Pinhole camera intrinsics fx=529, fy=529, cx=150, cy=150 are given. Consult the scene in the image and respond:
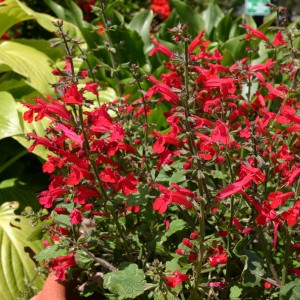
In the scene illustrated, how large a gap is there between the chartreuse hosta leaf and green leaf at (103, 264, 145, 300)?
1027 millimetres

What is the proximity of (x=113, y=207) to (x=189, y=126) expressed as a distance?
1.33 feet

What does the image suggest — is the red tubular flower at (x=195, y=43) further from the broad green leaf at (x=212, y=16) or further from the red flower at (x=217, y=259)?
the broad green leaf at (x=212, y=16)

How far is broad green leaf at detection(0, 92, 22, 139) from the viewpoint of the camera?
267cm

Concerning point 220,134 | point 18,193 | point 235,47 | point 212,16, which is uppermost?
point 220,134

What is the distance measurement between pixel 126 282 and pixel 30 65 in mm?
2089

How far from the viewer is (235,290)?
1468mm

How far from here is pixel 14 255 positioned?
2.42 m

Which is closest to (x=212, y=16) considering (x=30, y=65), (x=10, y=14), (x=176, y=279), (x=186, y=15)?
(x=186, y=15)

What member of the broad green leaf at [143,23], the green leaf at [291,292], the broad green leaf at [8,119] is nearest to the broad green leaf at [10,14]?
the broad green leaf at [143,23]

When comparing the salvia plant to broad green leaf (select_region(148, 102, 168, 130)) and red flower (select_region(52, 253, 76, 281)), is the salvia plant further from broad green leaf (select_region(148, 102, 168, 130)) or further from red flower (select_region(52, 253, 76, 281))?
broad green leaf (select_region(148, 102, 168, 130))

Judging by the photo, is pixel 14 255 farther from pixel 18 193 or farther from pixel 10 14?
pixel 10 14

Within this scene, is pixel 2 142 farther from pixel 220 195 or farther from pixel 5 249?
pixel 220 195

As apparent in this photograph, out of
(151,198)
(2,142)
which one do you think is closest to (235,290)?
(151,198)

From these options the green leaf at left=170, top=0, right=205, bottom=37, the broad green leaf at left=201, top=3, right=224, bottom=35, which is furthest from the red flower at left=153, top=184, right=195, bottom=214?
the broad green leaf at left=201, top=3, right=224, bottom=35
